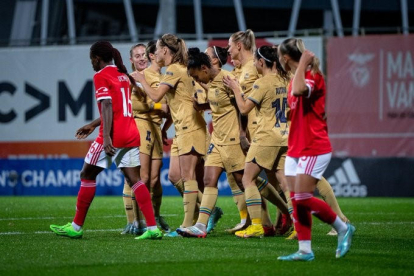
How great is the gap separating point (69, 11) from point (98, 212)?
2916 cm

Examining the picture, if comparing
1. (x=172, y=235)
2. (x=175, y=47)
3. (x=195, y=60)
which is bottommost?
(x=172, y=235)

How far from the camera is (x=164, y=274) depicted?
6.35m

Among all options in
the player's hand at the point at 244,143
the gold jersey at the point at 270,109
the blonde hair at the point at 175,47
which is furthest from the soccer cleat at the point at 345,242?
the blonde hair at the point at 175,47

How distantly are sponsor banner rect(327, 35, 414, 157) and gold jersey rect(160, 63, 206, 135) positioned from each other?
15.4 metres

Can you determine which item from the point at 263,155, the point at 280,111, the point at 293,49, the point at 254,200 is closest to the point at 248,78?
the point at 280,111

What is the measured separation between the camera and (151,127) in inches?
410

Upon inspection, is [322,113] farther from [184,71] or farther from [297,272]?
[184,71]

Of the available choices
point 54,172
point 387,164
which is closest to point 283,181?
point 387,164

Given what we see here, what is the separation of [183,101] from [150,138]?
90 cm

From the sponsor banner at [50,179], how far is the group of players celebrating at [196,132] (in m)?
11.6

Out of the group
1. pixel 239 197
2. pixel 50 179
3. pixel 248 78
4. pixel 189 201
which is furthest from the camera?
pixel 50 179

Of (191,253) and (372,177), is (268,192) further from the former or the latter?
(372,177)

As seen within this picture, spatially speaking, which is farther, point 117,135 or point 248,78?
point 248,78

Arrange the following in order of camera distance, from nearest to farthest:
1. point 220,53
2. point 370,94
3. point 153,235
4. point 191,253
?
point 191,253
point 153,235
point 220,53
point 370,94
